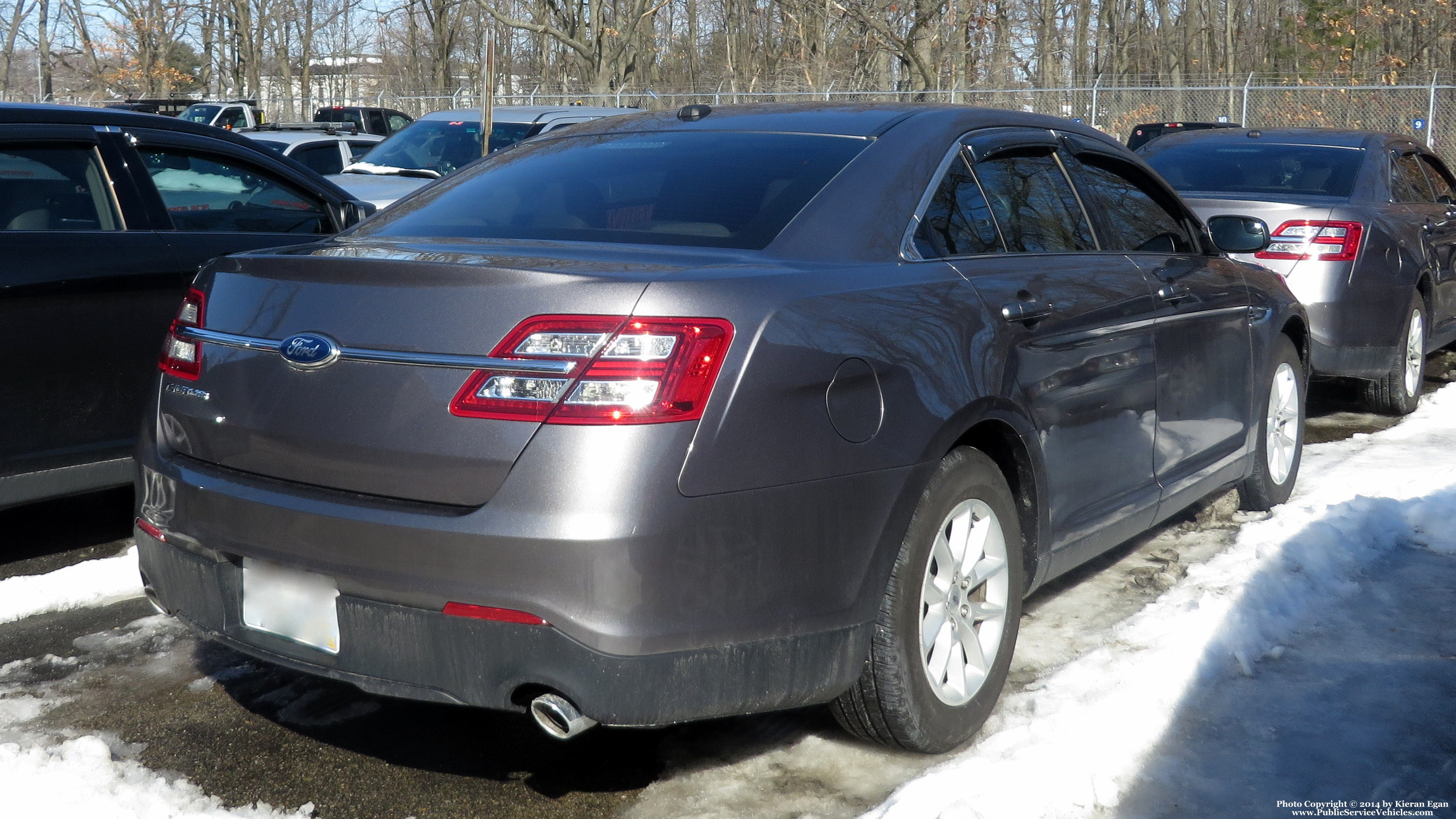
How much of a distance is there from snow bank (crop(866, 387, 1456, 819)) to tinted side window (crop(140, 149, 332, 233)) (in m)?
3.71

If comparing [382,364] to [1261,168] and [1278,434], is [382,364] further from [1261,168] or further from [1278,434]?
[1261,168]

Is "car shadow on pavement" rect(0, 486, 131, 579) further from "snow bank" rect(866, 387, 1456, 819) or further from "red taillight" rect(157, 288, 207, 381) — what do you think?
"snow bank" rect(866, 387, 1456, 819)

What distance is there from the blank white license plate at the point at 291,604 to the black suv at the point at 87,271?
1792 millimetres

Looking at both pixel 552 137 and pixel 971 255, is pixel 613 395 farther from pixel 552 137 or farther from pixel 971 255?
pixel 552 137

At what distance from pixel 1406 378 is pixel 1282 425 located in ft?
8.74

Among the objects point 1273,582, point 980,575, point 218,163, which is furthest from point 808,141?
point 218,163

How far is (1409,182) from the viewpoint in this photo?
314 inches

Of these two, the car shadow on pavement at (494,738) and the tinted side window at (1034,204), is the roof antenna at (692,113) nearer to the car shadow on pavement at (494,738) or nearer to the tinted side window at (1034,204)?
the tinted side window at (1034,204)

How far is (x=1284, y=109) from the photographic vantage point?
2495 cm

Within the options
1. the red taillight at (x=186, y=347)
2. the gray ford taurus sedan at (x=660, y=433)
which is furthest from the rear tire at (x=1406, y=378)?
the red taillight at (x=186, y=347)

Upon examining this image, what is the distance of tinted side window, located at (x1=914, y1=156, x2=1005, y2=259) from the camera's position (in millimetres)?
3260

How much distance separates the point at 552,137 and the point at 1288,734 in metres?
2.62

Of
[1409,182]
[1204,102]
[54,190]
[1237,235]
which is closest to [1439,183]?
[1409,182]

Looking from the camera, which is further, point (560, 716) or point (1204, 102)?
point (1204, 102)
